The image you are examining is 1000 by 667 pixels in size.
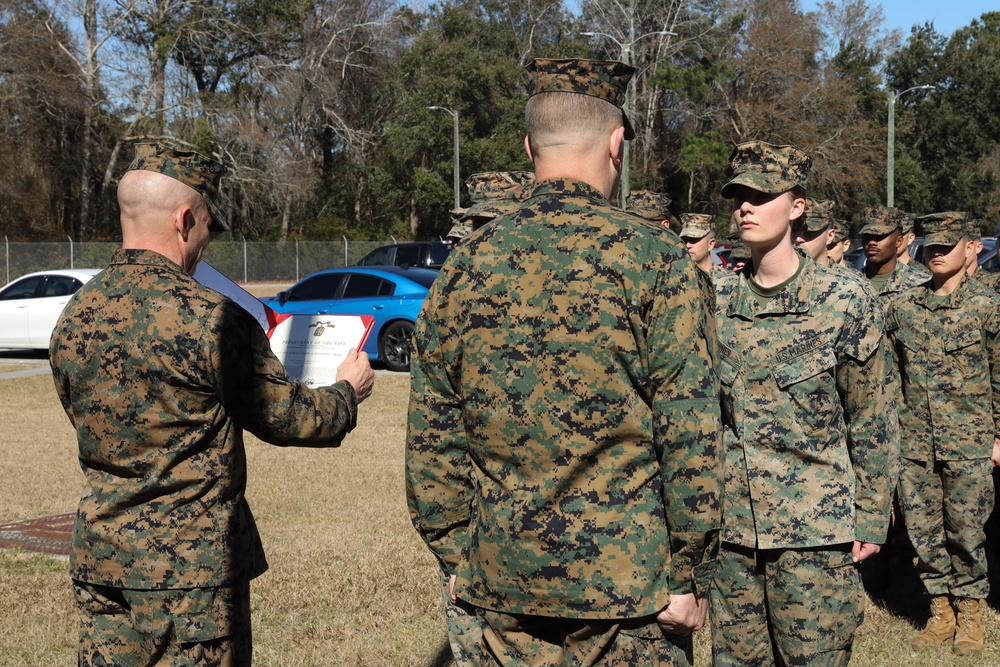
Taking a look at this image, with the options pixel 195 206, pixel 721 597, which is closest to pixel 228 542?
pixel 195 206

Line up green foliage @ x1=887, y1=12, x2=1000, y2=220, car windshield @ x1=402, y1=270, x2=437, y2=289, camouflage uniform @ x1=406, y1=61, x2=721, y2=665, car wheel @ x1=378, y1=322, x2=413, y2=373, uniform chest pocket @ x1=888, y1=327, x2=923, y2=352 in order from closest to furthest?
camouflage uniform @ x1=406, y1=61, x2=721, y2=665 → uniform chest pocket @ x1=888, y1=327, x2=923, y2=352 → car wheel @ x1=378, y1=322, x2=413, y2=373 → car windshield @ x1=402, y1=270, x2=437, y2=289 → green foliage @ x1=887, y1=12, x2=1000, y2=220

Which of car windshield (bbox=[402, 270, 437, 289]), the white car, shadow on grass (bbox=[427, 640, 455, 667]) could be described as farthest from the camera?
the white car

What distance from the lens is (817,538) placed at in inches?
151

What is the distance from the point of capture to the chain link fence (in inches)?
1451

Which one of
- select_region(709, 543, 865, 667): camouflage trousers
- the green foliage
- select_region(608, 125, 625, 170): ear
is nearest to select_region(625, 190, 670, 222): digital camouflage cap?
select_region(709, 543, 865, 667): camouflage trousers

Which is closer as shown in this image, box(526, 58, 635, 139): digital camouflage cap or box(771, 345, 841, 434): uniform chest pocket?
box(526, 58, 635, 139): digital camouflage cap

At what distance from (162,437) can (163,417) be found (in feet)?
0.19

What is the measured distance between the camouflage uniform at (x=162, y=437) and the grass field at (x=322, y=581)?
2.36m

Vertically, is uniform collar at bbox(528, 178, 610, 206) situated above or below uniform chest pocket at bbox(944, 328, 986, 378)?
above

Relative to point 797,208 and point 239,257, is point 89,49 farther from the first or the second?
point 797,208

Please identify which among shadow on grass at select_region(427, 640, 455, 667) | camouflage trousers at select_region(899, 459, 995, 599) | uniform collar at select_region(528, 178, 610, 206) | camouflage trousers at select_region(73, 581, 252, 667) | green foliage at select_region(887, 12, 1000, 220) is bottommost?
shadow on grass at select_region(427, 640, 455, 667)

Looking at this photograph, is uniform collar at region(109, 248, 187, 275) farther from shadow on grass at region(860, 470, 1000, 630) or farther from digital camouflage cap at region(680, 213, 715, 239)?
shadow on grass at region(860, 470, 1000, 630)

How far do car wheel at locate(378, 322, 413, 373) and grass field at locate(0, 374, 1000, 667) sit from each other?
5.87m

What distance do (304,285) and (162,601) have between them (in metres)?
14.9
